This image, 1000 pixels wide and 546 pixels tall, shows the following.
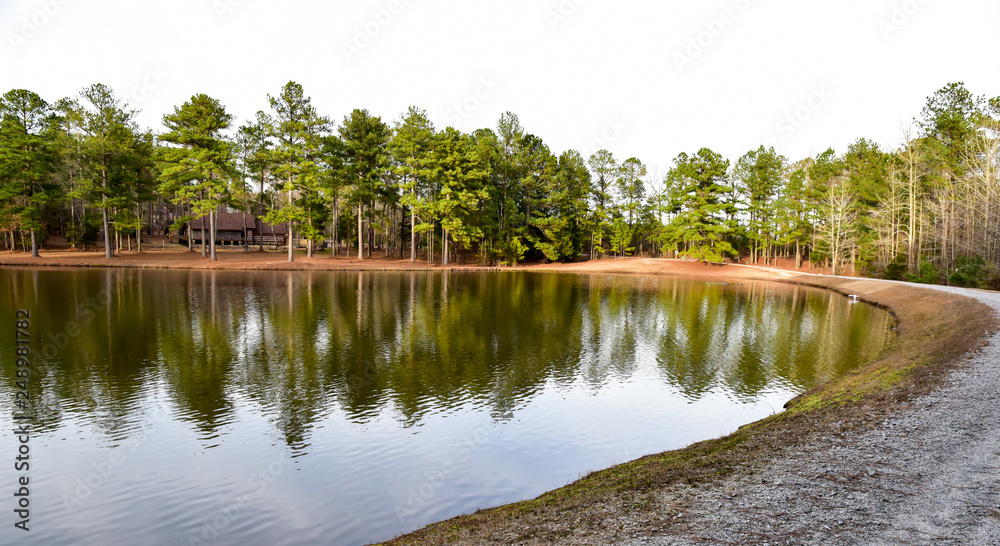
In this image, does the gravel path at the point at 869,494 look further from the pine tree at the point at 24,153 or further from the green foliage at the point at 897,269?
the pine tree at the point at 24,153

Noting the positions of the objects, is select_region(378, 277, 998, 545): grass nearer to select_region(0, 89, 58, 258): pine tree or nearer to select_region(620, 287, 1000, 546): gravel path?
select_region(620, 287, 1000, 546): gravel path

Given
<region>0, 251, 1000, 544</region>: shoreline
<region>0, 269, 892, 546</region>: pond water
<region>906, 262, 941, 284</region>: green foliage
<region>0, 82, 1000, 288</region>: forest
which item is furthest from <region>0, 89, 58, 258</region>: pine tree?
<region>906, 262, 941, 284</region>: green foliage

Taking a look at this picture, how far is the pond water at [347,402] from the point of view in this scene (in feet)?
24.1

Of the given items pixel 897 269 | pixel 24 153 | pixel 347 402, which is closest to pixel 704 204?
pixel 897 269

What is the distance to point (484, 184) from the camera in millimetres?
61344

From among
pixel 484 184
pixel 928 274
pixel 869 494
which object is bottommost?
pixel 869 494

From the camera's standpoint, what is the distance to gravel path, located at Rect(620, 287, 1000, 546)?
188 inches

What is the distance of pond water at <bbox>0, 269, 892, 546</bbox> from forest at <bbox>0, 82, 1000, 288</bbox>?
85.4 ft

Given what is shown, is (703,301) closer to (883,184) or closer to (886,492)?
(886,492)

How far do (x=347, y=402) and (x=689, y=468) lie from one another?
7.67 metres

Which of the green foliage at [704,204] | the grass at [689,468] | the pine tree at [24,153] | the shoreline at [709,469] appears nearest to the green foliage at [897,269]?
the green foliage at [704,204]

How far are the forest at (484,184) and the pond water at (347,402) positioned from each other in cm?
2604

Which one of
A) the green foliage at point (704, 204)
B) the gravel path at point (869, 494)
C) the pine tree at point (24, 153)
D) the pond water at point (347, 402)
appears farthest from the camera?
the green foliage at point (704, 204)

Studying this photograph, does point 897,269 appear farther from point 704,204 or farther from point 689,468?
point 689,468
